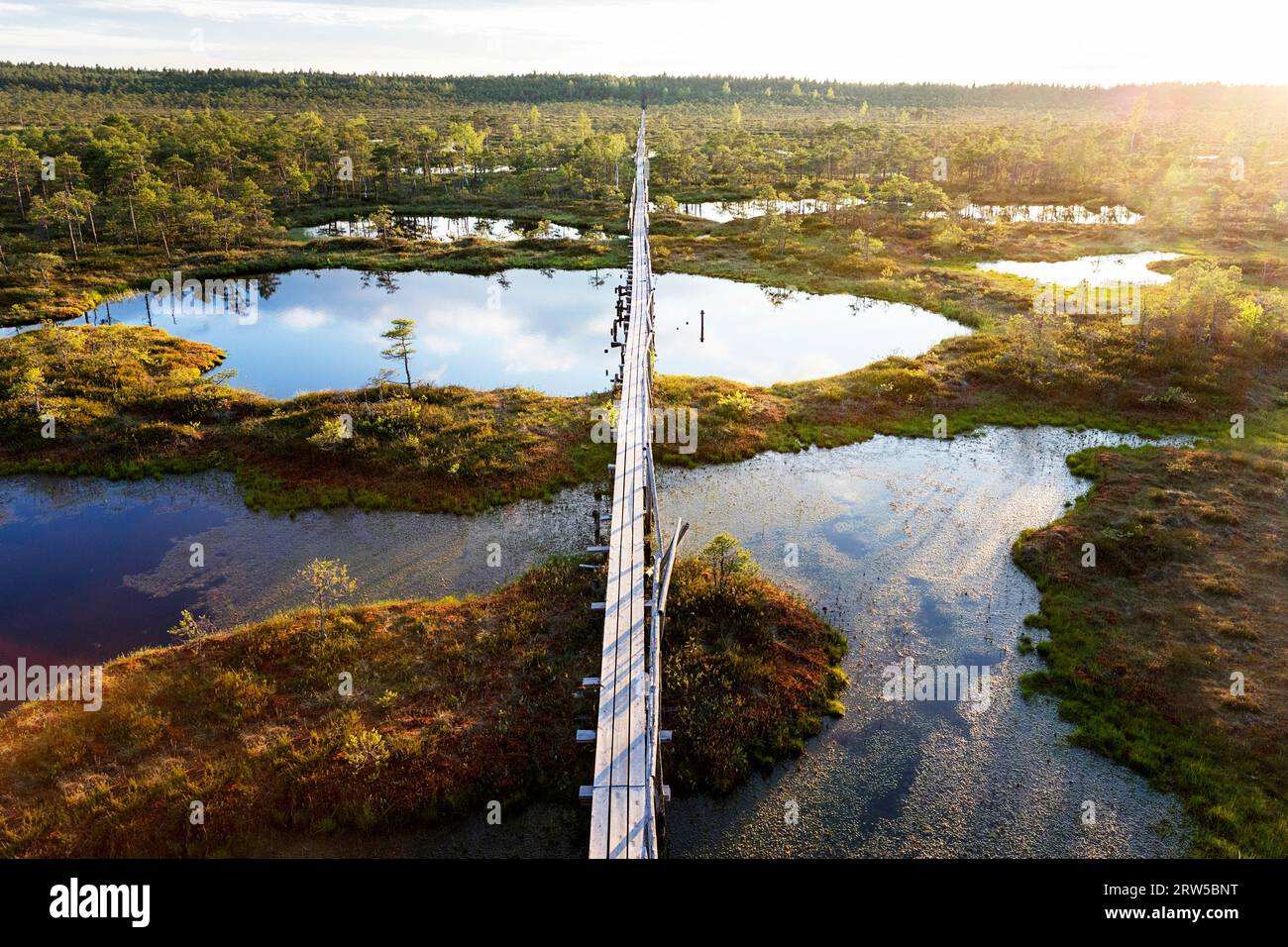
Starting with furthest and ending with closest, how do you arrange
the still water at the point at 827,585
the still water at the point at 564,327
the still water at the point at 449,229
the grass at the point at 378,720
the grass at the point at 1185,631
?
1. the still water at the point at 449,229
2. the still water at the point at 564,327
3. the grass at the point at 1185,631
4. the still water at the point at 827,585
5. the grass at the point at 378,720

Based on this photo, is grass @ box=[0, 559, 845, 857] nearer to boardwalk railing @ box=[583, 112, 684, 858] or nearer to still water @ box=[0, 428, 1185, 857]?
still water @ box=[0, 428, 1185, 857]

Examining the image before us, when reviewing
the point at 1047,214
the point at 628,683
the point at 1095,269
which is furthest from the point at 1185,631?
the point at 1047,214

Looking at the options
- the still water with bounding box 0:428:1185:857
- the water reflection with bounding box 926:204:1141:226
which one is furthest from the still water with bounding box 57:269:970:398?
the water reflection with bounding box 926:204:1141:226

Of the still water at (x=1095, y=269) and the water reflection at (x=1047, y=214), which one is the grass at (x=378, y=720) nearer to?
the still water at (x=1095, y=269)

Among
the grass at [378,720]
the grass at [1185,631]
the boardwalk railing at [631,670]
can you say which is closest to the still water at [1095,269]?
the grass at [1185,631]

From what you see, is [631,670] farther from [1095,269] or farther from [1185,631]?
[1095,269]

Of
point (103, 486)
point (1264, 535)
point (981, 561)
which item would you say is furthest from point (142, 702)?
point (1264, 535)
